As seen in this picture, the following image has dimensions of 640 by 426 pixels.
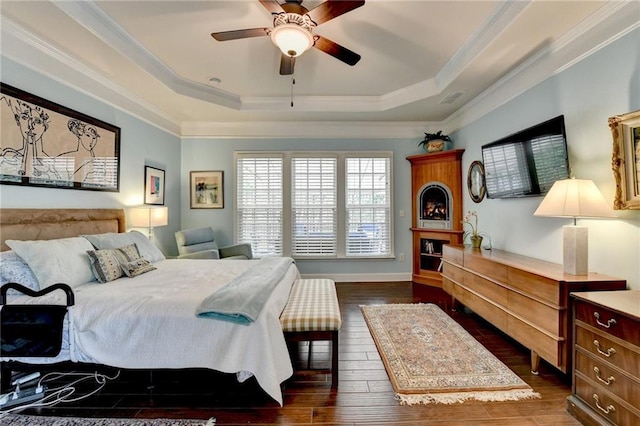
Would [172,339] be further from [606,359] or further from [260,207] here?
[260,207]

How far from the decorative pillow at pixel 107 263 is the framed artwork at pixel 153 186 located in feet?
5.26

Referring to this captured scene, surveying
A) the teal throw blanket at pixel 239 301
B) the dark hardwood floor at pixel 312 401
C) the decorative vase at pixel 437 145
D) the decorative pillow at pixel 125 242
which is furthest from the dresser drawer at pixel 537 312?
the decorative pillow at pixel 125 242

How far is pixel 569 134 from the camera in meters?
2.49

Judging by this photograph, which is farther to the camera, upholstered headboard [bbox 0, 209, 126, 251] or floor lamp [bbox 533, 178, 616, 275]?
upholstered headboard [bbox 0, 209, 126, 251]

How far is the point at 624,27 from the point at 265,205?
4544 mm

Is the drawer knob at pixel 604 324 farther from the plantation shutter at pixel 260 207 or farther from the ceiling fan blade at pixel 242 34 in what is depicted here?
the plantation shutter at pixel 260 207

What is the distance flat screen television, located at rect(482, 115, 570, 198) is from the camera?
8.29ft

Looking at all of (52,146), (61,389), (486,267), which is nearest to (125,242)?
(52,146)

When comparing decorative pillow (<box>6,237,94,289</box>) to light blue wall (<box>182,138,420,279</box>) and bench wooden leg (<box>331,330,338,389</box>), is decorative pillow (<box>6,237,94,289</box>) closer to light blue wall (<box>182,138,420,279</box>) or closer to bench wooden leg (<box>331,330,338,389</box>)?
bench wooden leg (<box>331,330,338,389</box>)

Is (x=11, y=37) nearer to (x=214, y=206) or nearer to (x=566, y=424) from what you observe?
(x=214, y=206)

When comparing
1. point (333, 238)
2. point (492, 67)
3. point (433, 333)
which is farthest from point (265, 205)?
point (492, 67)

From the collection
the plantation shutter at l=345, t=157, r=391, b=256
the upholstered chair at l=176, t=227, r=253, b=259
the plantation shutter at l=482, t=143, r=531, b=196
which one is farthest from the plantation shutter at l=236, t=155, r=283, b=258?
the plantation shutter at l=482, t=143, r=531, b=196

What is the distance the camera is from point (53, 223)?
104 inches

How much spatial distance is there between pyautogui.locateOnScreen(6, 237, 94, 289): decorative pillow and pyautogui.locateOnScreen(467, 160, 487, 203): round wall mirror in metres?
4.51
